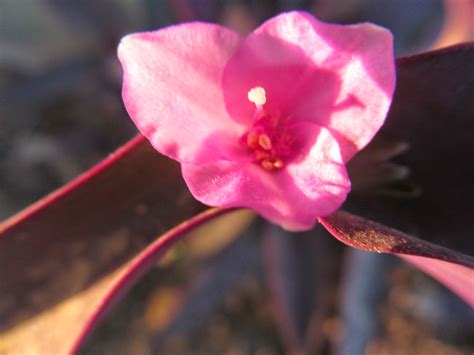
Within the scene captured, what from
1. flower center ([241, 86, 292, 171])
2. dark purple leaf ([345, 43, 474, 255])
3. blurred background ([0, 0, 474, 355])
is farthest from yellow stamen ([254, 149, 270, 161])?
blurred background ([0, 0, 474, 355])

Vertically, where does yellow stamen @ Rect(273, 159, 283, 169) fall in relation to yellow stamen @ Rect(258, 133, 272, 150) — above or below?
below

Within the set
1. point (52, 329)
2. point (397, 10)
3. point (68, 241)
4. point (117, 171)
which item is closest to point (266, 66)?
point (117, 171)

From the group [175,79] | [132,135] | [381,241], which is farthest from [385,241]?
[132,135]

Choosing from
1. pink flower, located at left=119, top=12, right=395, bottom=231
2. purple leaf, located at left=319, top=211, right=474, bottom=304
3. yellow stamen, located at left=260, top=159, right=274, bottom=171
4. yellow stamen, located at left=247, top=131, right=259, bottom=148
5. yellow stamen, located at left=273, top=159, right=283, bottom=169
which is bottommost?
purple leaf, located at left=319, top=211, right=474, bottom=304

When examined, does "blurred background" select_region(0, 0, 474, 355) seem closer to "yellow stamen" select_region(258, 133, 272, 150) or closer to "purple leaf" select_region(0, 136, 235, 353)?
"purple leaf" select_region(0, 136, 235, 353)

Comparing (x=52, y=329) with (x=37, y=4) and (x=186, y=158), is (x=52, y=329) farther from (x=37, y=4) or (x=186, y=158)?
(x=37, y=4)

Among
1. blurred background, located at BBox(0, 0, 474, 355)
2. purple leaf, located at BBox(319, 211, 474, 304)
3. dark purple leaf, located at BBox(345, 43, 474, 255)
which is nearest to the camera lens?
purple leaf, located at BBox(319, 211, 474, 304)

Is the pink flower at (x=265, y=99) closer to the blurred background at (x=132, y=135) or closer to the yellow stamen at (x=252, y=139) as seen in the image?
the yellow stamen at (x=252, y=139)
